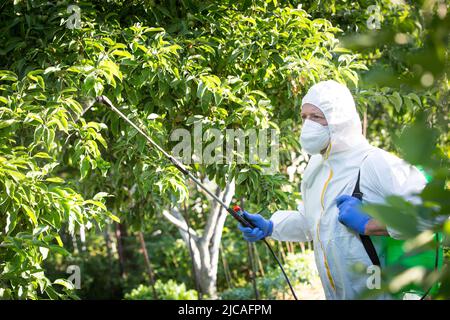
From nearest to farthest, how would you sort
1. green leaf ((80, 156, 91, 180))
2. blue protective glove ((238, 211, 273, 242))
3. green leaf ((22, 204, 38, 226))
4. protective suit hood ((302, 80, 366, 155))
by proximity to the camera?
protective suit hood ((302, 80, 366, 155)) < blue protective glove ((238, 211, 273, 242)) < green leaf ((22, 204, 38, 226)) < green leaf ((80, 156, 91, 180))

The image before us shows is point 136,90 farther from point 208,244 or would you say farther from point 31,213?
point 208,244

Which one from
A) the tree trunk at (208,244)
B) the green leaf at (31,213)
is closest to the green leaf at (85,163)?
the green leaf at (31,213)

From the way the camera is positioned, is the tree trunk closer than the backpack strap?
No

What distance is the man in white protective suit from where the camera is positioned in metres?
2.07

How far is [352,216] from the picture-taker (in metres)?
2.04

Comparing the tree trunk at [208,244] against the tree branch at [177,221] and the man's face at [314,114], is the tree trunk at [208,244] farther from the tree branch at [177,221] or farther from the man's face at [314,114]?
the man's face at [314,114]

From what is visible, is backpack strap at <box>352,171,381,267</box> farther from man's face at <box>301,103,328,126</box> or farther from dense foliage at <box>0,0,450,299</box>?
dense foliage at <box>0,0,450,299</box>

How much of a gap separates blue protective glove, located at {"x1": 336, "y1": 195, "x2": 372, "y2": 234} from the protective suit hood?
0.23m

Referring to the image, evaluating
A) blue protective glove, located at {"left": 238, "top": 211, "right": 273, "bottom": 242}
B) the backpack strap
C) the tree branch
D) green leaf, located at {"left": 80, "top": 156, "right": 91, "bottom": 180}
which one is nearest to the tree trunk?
the tree branch

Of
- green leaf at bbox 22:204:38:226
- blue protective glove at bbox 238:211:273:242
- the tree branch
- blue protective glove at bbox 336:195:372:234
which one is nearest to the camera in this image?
blue protective glove at bbox 336:195:372:234

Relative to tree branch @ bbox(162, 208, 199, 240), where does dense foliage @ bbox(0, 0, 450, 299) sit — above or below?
above

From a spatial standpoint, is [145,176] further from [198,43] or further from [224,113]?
[198,43]

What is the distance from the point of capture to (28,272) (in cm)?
285
